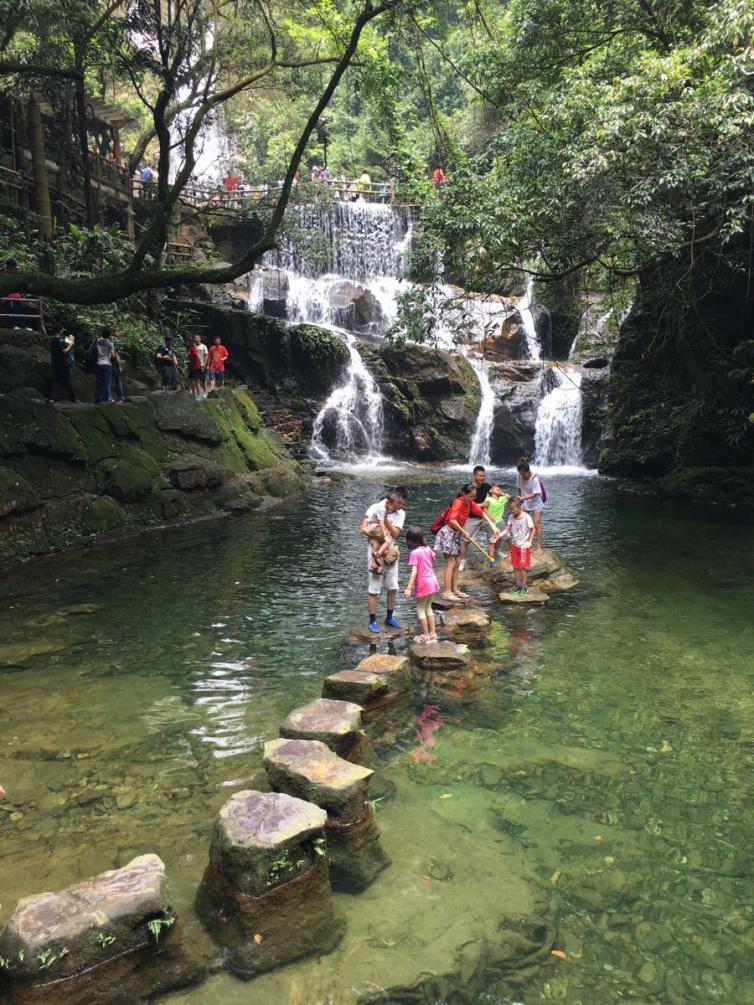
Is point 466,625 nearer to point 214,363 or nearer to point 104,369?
point 104,369

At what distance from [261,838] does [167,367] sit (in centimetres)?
1605

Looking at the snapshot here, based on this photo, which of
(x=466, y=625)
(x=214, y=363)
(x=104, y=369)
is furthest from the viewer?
(x=214, y=363)

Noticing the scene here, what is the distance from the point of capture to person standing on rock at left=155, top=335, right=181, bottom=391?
59.2 ft

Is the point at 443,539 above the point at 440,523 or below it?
below

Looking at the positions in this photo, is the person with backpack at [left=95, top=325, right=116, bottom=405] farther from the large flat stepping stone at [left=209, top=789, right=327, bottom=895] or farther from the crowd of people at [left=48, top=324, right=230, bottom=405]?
the large flat stepping stone at [left=209, top=789, right=327, bottom=895]

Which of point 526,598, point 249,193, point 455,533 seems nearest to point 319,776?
point 455,533

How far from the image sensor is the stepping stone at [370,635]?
833 centimetres

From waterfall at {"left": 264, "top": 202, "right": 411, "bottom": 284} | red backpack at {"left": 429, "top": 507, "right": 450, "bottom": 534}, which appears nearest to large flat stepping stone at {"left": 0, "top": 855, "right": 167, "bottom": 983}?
red backpack at {"left": 429, "top": 507, "right": 450, "bottom": 534}

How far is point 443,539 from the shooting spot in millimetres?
9625

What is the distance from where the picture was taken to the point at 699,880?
4250 mm

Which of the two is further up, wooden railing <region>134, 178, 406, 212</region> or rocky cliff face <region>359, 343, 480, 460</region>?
wooden railing <region>134, 178, 406, 212</region>

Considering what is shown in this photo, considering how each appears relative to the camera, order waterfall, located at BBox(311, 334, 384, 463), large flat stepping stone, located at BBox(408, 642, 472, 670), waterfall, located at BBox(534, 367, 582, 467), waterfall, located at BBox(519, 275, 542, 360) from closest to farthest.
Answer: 1. large flat stepping stone, located at BBox(408, 642, 472, 670)
2. waterfall, located at BBox(534, 367, 582, 467)
3. waterfall, located at BBox(311, 334, 384, 463)
4. waterfall, located at BBox(519, 275, 542, 360)

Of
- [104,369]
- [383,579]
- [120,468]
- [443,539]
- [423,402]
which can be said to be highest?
[104,369]

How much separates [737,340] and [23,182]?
2097 centimetres
